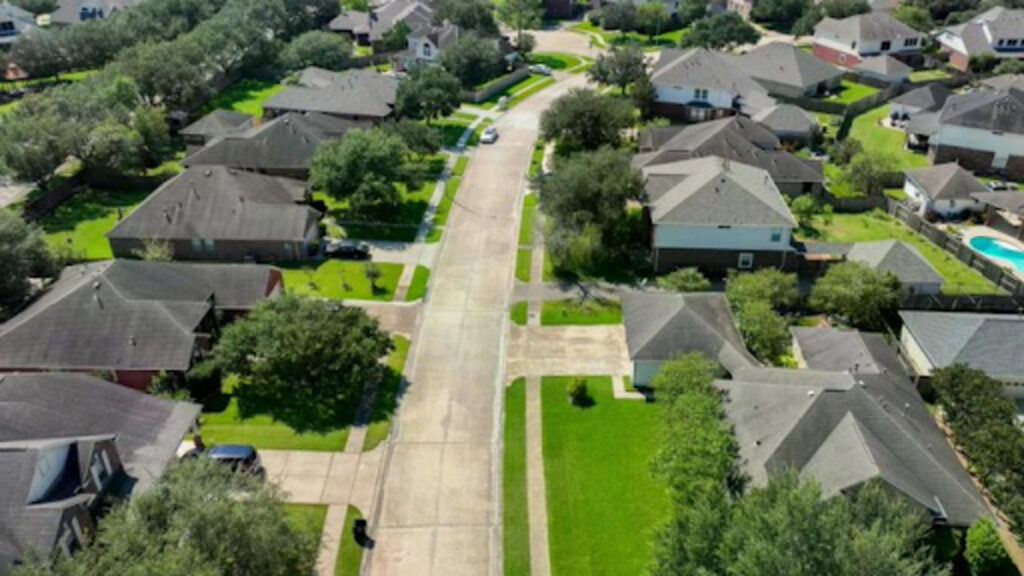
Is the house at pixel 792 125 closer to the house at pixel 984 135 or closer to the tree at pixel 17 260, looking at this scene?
the house at pixel 984 135

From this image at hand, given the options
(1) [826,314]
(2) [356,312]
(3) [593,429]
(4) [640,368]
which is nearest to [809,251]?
(1) [826,314]

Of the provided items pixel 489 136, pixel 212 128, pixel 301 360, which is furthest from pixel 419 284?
pixel 212 128

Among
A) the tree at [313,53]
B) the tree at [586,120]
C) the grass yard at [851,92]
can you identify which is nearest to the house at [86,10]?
the tree at [313,53]

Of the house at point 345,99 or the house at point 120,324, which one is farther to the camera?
the house at point 345,99

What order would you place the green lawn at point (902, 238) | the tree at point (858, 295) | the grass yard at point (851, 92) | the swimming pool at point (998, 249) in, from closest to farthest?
1. the tree at point (858, 295)
2. the green lawn at point (902, 238)
3. the swimming pool at point (998, 249)
4. the grass yard at point (851, 92)

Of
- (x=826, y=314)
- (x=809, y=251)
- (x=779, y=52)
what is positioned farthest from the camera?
(x=779, y=52)

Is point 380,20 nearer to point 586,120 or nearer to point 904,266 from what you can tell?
point 586,120

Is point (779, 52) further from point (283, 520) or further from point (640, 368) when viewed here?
point (283, 520)
